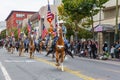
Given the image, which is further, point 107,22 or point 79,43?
point 107,22

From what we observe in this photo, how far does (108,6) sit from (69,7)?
665 cm

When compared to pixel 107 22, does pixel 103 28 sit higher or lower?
lower

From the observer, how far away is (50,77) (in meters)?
16.5

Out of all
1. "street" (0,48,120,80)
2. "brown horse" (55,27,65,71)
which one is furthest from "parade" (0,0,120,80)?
"street" (0,48,120,80)

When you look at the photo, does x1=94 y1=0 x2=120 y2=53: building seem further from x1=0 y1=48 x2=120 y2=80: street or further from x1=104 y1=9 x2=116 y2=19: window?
x1=0 y1=48 x2=120 y2=80: street

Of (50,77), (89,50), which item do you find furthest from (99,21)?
(50,77)

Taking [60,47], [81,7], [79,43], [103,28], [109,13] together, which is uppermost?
[81,7]

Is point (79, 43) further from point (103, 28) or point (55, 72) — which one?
point (55, 72)

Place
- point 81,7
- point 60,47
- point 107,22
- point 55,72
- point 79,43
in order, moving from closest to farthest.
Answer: point 55,72, point 60,47, point 81,7, point 79,43, point 107,22

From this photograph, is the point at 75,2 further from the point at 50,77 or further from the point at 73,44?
the point at 50,77

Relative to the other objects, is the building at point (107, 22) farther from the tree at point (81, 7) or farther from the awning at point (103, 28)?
the tree at point (81, 7)

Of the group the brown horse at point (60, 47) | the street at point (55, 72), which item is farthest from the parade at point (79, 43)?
the street at point (55, 72)

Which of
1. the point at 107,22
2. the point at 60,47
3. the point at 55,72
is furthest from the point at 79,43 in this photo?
the point at 55,72

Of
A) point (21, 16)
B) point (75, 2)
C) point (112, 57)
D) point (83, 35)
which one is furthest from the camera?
point (21, 16)
